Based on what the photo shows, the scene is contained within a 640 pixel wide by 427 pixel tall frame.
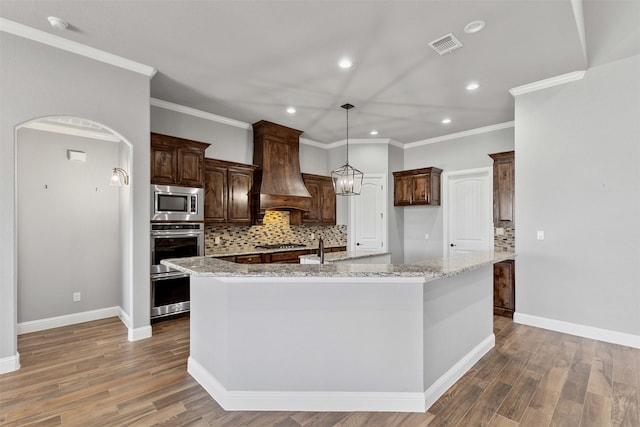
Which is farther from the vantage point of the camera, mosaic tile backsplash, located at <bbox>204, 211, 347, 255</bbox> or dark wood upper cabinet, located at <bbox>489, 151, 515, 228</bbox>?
mosaic tile backsplash, located at <bbox>204, 211, 347, 255</bbox>

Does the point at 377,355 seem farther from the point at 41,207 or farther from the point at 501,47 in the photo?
the point at 41,207

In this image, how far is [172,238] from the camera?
423 cm

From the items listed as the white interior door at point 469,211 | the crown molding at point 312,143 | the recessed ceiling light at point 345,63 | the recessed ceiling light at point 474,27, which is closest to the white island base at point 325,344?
the recessed ceiling light at point 474,27

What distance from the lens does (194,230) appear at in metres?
4.47

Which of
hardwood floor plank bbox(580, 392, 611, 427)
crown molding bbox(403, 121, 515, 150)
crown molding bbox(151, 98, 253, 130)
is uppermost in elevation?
crown molding bbox(151, 98, 253, 130)

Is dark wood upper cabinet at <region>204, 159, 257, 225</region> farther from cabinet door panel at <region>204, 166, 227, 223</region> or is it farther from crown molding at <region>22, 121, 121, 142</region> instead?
crown molding at <region>22, 121, 121, 142</region>

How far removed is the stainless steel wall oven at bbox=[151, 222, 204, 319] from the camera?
4086 mm

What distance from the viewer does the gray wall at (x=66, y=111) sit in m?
2.82

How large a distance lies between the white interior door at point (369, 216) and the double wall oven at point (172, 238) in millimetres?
3359

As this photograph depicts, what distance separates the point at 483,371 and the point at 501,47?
3.14 meters

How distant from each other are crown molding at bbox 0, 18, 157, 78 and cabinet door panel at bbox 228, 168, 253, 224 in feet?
6.29

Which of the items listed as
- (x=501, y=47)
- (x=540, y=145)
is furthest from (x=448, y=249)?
(x=501, y=47)

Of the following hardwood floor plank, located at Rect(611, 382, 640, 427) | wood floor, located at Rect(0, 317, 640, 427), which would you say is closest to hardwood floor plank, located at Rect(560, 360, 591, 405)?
wood floor, located at Rect(0, 317, 640, 427)

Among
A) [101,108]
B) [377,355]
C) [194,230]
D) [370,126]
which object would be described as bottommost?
[377,355]
